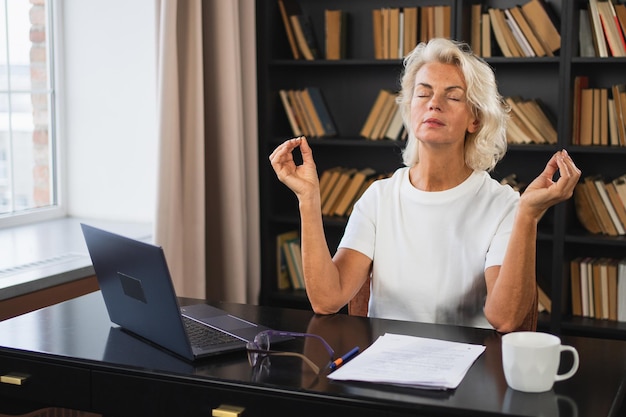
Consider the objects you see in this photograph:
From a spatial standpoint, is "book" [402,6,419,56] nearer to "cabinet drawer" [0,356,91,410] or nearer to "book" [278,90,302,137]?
"book" [278,90,302,137]

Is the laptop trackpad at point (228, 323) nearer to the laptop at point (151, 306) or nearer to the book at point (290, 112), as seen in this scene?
the laptop at point (151, 306)

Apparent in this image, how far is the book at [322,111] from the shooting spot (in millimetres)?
4008

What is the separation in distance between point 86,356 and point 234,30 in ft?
7.34

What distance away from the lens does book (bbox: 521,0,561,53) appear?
139 inches

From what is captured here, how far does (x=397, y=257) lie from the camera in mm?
2258

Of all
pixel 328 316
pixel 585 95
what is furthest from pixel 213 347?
pixel 585 95

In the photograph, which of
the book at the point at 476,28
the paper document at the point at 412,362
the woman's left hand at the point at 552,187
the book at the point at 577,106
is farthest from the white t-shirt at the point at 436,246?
the book at the point at 476,28

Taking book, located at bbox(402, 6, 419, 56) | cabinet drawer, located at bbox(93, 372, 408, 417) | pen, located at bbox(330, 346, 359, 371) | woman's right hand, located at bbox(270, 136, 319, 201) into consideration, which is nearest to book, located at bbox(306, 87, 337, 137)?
book, located at bbox(402, 6, 419, 56)

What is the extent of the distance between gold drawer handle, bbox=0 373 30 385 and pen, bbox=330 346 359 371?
0.62 metres

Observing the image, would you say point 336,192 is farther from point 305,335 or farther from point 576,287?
point 305,335

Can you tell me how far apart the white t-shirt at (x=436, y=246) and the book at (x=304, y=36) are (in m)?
1.78

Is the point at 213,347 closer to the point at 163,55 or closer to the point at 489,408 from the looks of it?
the point at 489,408

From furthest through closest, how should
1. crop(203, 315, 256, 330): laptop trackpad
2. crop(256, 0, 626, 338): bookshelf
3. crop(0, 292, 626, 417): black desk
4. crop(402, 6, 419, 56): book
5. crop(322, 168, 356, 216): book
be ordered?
crop(322, 168, 356, 216): book → crop(402, 6, 419, 56): book → crop(256, 0, 626, 338): bookshelf → crop(203, 315, 256, 330): laptop trackpad → crop(0, 292, 626, 417): black desk

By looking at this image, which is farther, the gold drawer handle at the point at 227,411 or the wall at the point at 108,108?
the wall at the point at 108,108
